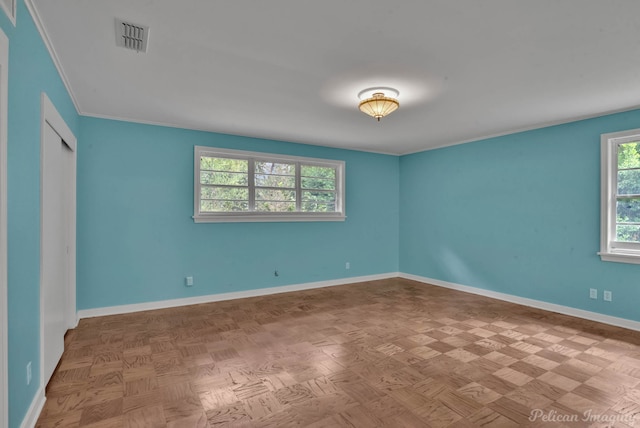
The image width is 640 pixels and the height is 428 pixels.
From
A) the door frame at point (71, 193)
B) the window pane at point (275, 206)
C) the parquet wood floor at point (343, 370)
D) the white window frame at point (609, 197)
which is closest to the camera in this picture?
the parquet wood floor at point (343, 370)

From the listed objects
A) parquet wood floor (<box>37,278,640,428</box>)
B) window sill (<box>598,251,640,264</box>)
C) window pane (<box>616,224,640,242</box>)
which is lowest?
parquet wood floor (<box>37,278,640,428</box>)

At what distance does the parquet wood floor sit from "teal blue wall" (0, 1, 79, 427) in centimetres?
51

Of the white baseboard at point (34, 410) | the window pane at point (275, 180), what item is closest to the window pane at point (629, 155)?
the window pane at point (275, 180)

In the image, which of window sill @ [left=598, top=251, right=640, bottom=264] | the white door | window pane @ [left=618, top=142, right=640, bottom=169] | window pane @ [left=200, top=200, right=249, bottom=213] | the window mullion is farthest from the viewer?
the window mullion

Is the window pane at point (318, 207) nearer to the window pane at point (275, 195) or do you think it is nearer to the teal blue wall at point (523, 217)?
the window pane at point (275, 195)

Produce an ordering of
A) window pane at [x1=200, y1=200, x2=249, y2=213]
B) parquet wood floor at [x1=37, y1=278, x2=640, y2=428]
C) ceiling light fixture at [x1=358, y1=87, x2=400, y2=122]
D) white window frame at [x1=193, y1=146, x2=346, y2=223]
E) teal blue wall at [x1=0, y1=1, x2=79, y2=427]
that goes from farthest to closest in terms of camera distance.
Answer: window pane at [x1=200, y1=200, x2=249, y2=213] → white window frame at [x1=193, y1=146, x2=346, y2=223] → ceiling light fixture at [x1=358, y1=87, x2=400, y2=122] → parquet wood floor at [x1=37, y1=278, x2=640, y2=428] → teal blue wall at [x1=0, y1=1, x2=79, y2=427]

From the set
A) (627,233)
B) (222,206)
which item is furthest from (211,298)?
(627,233)

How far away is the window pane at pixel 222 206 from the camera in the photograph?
187 inches

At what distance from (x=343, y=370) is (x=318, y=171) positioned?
12.4 ft

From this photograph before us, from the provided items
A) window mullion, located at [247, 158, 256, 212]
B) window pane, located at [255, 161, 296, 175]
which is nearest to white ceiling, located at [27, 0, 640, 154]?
window mullion, located at [247, 158, 256, 212]

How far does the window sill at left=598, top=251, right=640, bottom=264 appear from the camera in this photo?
3.63 m

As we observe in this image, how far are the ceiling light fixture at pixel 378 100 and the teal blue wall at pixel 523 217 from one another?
104 inches

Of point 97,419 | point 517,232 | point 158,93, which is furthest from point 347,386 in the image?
point 517,232

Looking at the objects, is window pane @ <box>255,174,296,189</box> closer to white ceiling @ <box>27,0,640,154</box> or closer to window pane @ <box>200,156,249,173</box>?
window pane @ <box>200,156,249,173</box>
